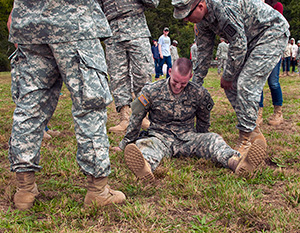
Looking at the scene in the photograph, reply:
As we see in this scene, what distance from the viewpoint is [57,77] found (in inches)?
83.5

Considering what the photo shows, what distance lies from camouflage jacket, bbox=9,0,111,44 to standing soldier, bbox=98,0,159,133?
2.20 metres

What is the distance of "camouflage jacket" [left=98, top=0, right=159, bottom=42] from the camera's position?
400cm

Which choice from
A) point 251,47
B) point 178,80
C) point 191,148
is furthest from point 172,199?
point 251,47

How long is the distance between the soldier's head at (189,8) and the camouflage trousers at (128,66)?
1329 millimetres

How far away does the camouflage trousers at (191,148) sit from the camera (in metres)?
2.80

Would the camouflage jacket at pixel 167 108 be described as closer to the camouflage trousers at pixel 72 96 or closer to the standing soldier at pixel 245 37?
the standing soldier at pixel 245 37

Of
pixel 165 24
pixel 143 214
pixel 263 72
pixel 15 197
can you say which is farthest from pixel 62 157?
pixel 165 24

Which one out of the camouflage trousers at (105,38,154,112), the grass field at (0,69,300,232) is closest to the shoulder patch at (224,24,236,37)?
the grass field at (0,69,300,232)

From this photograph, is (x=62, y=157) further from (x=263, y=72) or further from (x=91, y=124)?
(x=263, y=72)

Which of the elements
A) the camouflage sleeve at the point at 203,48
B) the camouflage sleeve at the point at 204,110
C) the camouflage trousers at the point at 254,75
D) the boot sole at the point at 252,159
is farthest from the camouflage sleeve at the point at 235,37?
the boot sole at the point at 252,159

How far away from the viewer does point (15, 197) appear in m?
2.10

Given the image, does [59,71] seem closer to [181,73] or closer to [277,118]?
[181,73]

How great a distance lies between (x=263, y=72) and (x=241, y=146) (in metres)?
0.82

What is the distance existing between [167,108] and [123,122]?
1273 mm
